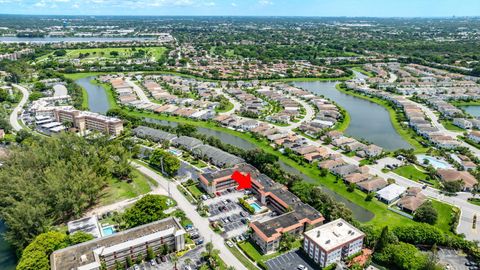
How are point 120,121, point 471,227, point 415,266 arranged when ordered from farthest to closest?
point 120,121, point 471,227, point 415,266

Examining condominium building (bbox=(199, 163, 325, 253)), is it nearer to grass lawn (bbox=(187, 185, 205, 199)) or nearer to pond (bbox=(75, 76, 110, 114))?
grass lawn (bbox=(187, 185, 205, 199))

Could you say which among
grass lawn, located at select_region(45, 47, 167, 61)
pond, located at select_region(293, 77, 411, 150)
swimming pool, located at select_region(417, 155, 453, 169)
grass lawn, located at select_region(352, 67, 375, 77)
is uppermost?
grass lawn, located at select_region(45, 47, 167, 61)

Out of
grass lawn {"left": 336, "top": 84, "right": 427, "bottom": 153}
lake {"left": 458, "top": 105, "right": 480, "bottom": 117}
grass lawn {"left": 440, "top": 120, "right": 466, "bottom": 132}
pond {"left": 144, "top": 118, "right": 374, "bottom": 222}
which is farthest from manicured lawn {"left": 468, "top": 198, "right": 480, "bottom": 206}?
lake {"left": 458, "top": 105, "right": 480, "bottom": 117}

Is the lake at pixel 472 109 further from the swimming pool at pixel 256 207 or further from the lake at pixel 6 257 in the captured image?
the lake at pixel 6 257

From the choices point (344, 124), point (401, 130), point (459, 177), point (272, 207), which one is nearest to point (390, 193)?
point (459, 177)

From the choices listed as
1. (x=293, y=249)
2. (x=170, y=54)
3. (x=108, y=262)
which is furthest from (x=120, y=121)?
(x=170, y=54)

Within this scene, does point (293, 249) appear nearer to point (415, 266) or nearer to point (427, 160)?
point (415, 266)

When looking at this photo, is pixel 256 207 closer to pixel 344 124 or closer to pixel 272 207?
pixel 272 207
